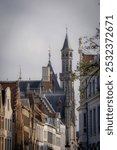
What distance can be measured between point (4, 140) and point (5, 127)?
649mm

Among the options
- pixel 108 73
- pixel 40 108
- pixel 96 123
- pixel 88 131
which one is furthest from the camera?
pixel 40 108

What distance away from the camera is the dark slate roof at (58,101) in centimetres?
2369

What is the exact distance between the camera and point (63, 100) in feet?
88.5

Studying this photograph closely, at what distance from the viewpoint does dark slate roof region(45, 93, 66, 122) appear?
77.7 feet

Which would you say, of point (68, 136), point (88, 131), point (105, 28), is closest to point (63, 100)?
point (68, 136)

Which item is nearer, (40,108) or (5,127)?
(5,127)

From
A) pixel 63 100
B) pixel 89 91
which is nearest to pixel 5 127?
pixel 89 91

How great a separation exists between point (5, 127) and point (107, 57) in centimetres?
1063

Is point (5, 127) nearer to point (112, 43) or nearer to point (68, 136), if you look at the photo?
point (112, 43)

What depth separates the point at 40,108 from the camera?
73.6ft

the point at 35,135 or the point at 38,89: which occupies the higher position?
the point at 38,89

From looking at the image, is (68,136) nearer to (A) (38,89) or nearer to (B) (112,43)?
(A) (38,89)

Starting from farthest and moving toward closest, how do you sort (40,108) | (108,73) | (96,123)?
(40,108) < (96,123) < (108,73)

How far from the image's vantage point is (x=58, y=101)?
25250 millimetres
